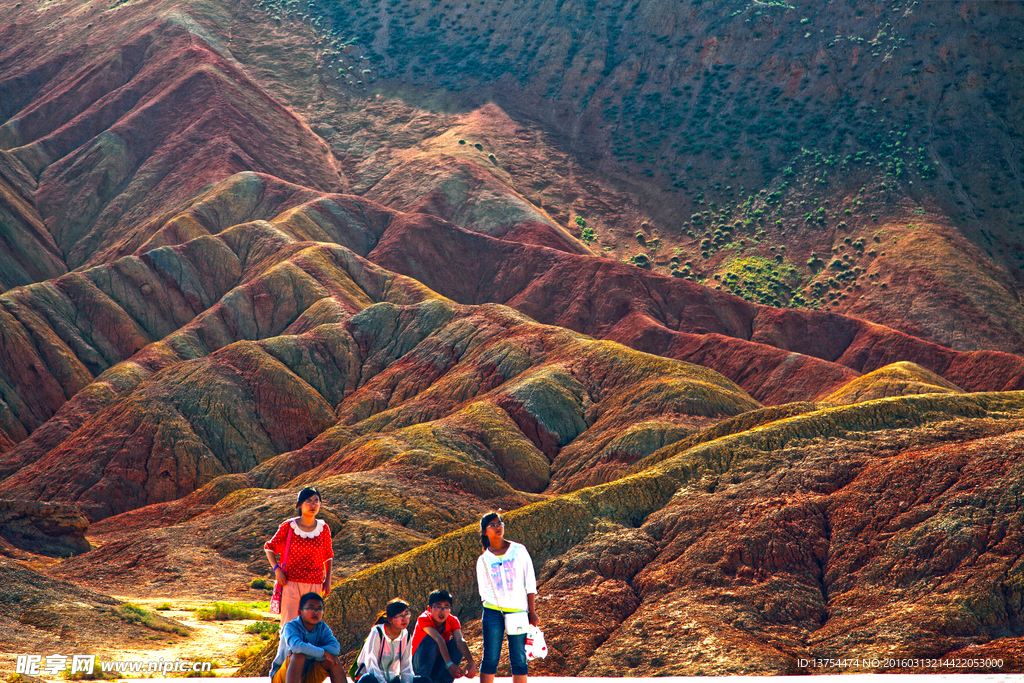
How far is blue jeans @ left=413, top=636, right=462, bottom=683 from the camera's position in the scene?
31.4 feet

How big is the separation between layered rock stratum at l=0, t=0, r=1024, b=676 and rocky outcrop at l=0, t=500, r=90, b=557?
5.9 inches

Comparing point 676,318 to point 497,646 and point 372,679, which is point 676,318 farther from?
point 372,679

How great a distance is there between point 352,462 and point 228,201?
132 feet

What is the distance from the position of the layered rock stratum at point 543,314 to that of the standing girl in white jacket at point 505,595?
5.22m

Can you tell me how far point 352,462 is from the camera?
44.4 metres

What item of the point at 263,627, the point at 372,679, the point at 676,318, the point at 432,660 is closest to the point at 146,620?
the point at 263,627

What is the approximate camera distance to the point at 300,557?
33.5 feet

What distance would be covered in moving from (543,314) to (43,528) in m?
40.9

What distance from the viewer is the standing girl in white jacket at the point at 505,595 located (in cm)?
959

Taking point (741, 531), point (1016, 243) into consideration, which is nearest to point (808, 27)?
point (1016, 243)

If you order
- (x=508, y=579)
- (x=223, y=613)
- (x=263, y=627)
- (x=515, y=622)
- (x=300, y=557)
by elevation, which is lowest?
(x=515, y=622)

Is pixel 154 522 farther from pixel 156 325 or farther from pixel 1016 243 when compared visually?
pixel 1016 243

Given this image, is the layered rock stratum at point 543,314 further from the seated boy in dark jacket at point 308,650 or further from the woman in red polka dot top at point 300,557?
the seated boy in dark jacket at point 308,650

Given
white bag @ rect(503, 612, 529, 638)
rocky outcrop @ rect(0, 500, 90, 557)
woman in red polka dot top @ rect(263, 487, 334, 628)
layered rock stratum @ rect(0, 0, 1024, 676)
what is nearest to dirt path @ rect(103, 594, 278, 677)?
layered rock stratum @ rect(0, 0, 1024, 676)
